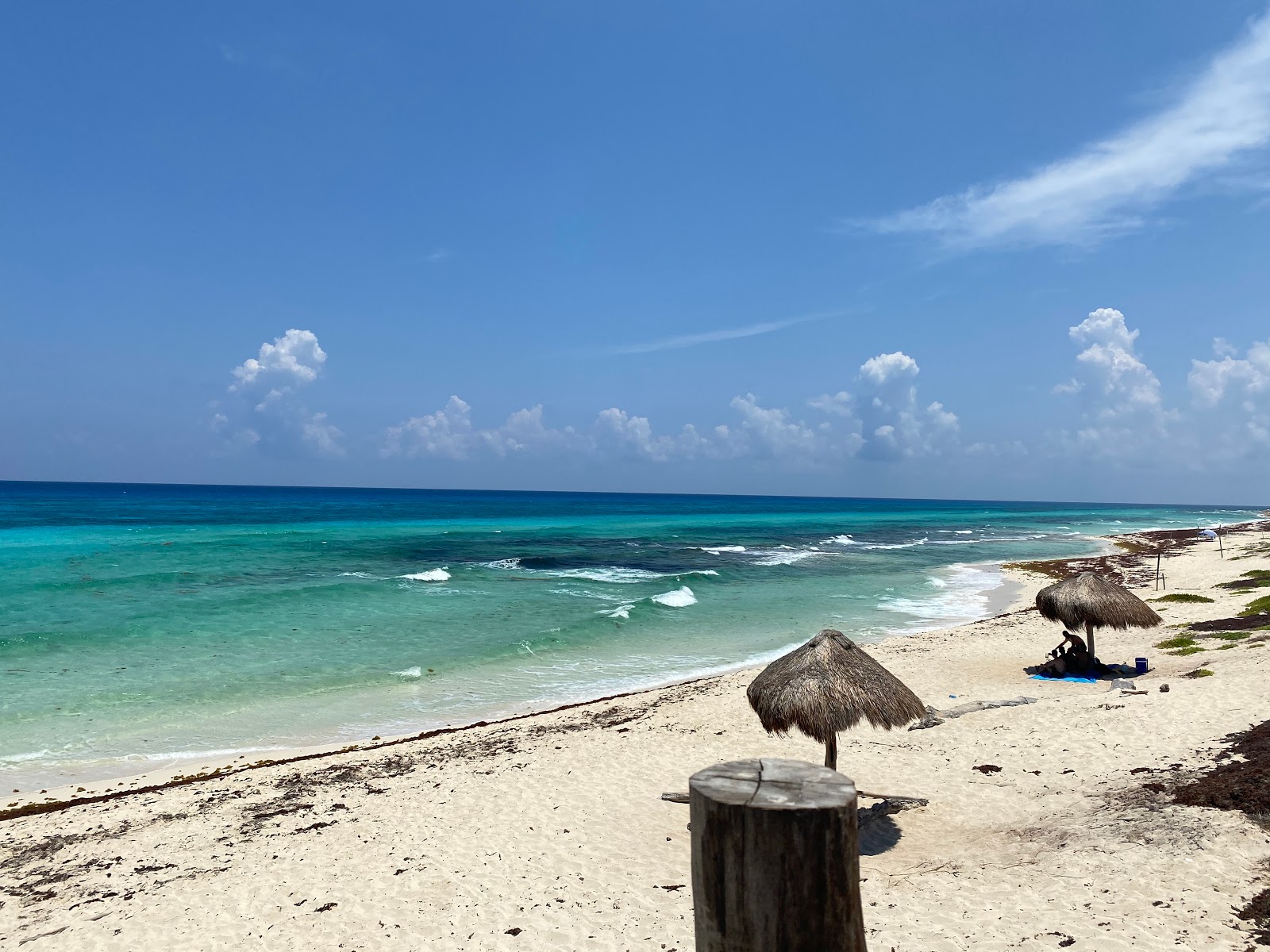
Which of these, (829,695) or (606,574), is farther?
(606,574)

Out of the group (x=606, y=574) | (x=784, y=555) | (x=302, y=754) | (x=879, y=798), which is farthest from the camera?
(x=784, y=555)

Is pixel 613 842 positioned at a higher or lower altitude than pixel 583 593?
higher

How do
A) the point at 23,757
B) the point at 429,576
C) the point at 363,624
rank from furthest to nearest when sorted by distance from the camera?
the point at 429,576
the point at 363,624
the point at 23,757

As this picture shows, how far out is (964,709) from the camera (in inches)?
557

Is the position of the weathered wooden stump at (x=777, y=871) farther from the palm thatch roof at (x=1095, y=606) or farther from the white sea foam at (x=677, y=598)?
the white sea foam at (x=677, y=598)

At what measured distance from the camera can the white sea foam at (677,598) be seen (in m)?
29.7

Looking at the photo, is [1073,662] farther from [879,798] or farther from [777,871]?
[777,871]

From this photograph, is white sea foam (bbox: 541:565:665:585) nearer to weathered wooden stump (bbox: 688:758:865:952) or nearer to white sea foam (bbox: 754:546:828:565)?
white sea foam (bbox: 754:546:828:565)

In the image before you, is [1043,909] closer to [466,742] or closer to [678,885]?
[678,885]

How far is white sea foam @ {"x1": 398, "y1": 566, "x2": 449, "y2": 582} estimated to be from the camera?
35.6 m

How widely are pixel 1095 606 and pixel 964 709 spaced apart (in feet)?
15.8

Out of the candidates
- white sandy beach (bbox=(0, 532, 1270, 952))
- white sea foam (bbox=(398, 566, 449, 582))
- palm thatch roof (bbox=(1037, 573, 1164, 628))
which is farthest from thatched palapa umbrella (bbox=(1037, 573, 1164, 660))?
white sea foam (bbox=(398, 566, 449, 582))

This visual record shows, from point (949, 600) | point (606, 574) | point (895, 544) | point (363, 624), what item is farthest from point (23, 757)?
point (895, 544)

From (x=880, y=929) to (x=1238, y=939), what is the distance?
2.53 meters
